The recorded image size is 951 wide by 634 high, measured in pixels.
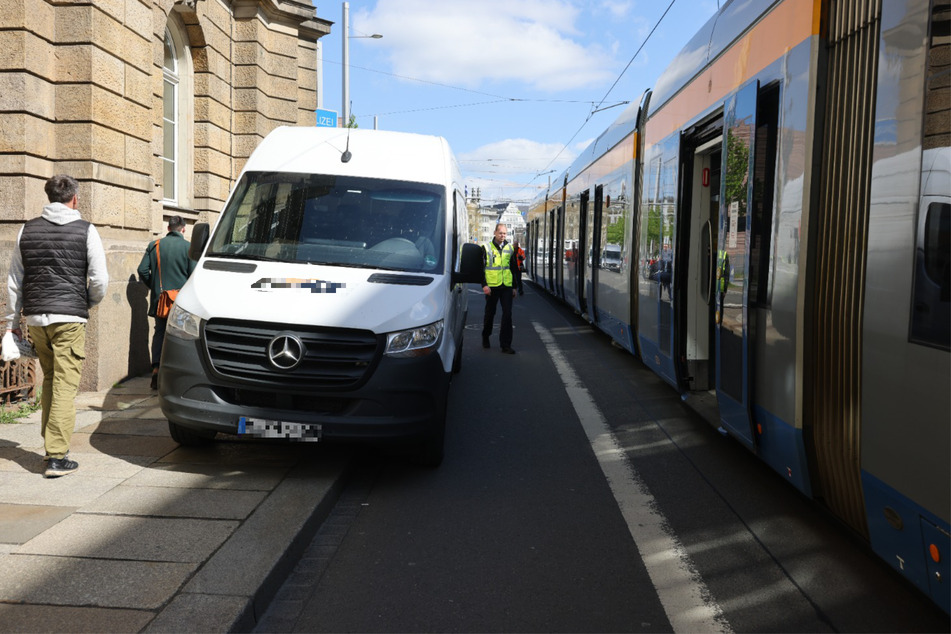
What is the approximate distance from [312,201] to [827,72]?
12.5ft

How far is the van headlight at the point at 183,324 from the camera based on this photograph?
5625 mm

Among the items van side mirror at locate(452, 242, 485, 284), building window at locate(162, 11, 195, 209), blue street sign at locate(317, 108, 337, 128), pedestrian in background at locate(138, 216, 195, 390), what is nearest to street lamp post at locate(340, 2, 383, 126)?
blue street sign at locate(317, 108, 337, 128)

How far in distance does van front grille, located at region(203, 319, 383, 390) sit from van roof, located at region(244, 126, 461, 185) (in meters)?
1.85

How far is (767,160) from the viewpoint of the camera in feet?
16.4

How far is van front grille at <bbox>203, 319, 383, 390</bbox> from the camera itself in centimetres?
546

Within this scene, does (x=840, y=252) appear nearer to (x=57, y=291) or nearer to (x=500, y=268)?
(x=57, y=291)

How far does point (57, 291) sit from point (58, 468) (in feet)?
3.57

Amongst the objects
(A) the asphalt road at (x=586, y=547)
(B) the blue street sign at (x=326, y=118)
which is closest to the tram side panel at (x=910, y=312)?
(A) the asphalt road at (x=586, y=547)

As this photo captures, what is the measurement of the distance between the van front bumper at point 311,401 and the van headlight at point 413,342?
2.1 inches

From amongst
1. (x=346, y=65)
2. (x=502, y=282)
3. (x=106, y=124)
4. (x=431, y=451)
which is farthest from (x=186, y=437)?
(x=346, y=65)

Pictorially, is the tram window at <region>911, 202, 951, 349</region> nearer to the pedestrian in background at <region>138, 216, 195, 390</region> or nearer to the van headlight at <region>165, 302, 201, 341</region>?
the van headlight at <region>165, 302, 201, 341</region>

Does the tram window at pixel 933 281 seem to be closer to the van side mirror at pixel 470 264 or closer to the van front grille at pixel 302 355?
the van front grille at pixel 302 355

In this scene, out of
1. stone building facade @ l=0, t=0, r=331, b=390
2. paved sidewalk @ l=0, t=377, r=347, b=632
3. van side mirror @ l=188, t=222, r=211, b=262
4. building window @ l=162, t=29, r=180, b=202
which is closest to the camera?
paved sidewalk @ l=0, t=377, r=347, b=632

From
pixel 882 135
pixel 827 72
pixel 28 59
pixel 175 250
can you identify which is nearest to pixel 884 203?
pixel 882 135
